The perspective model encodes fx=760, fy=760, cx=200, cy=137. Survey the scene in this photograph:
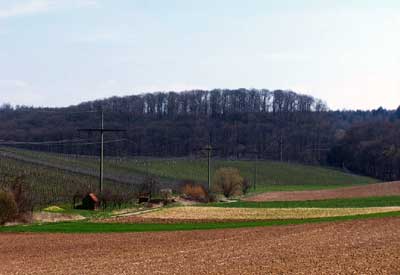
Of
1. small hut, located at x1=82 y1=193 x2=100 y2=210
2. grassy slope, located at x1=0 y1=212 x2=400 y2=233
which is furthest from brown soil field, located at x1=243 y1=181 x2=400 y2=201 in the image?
grassy slope, located at x1=0 y1=212 x2=400 y2=233

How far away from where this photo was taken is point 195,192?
8750 centimetres

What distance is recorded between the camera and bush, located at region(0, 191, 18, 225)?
48.8 metres

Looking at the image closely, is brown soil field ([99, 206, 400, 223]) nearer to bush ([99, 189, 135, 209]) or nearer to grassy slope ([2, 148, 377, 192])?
bush ([99, 189, 135, 209])

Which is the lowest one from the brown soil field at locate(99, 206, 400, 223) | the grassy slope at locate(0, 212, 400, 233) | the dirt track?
the brown soil field at locate(99, 206, 400, 223)

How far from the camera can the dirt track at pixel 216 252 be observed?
22688 mm

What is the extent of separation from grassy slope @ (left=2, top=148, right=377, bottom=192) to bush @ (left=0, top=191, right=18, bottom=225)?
50.6 meters

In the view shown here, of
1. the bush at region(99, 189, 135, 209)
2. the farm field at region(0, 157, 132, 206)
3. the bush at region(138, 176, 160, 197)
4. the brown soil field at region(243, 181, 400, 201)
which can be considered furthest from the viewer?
the brown soil field at region(243, 181, 400, 201)

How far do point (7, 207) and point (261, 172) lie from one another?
95.8 m

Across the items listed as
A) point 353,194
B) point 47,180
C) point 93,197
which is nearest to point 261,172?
point 353,194

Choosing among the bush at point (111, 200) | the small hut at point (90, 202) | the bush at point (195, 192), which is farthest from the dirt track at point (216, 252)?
the bush at point (195, 192)

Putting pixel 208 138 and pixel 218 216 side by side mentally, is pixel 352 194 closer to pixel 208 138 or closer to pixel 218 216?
pixel 218 216

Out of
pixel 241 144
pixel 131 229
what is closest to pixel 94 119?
pixel 241 144

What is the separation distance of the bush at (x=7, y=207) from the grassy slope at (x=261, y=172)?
1991 inches

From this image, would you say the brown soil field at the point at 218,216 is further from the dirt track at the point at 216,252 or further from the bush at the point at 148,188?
the bush at the point at 148,188
